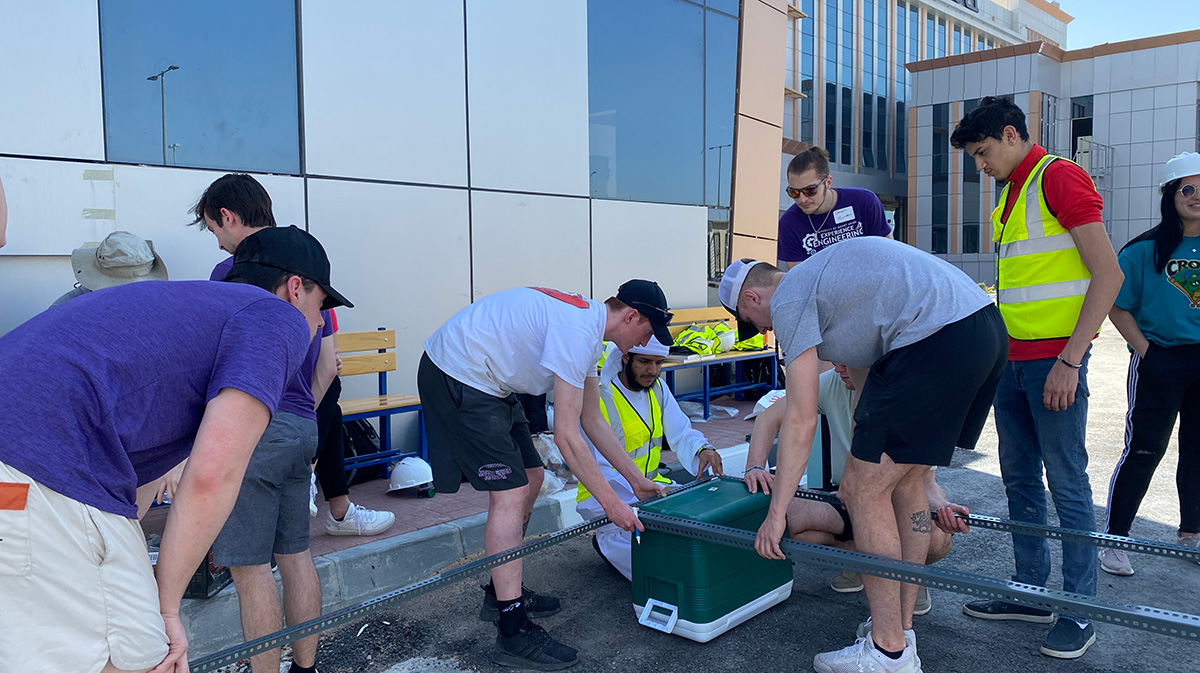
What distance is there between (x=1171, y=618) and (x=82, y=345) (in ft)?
8.56

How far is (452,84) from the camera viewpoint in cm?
637

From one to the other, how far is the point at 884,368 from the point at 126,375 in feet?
7.40

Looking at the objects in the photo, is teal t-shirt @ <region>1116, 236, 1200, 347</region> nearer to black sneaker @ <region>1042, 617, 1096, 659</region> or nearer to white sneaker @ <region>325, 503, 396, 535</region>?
black sneaker @ <region>1042, 617, 1096, 659</region>

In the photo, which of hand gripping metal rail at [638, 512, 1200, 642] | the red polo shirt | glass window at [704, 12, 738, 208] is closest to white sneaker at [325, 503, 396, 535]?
hand gripping metal rail at [638, 512, 1200, 642]

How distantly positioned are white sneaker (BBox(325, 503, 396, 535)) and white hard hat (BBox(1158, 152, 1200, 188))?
4.13 meters

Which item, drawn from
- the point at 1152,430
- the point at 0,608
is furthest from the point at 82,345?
the point at 1152,430

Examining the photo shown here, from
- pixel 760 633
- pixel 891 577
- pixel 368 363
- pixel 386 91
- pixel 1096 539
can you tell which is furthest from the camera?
pixel 386 91

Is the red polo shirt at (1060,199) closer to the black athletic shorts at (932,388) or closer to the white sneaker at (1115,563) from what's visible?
the black athletic shorts at (932,388)

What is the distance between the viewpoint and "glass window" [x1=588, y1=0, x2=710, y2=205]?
7547 millimetres

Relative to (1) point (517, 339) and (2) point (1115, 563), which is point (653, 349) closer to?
(1) point (517, 339)

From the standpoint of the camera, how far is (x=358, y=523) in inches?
170

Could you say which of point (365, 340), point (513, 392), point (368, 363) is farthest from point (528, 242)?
point (513, 392)

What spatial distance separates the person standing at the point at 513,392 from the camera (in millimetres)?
3109

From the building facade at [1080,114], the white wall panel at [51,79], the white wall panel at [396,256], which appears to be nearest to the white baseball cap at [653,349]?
the white wall panel at [396,256]
